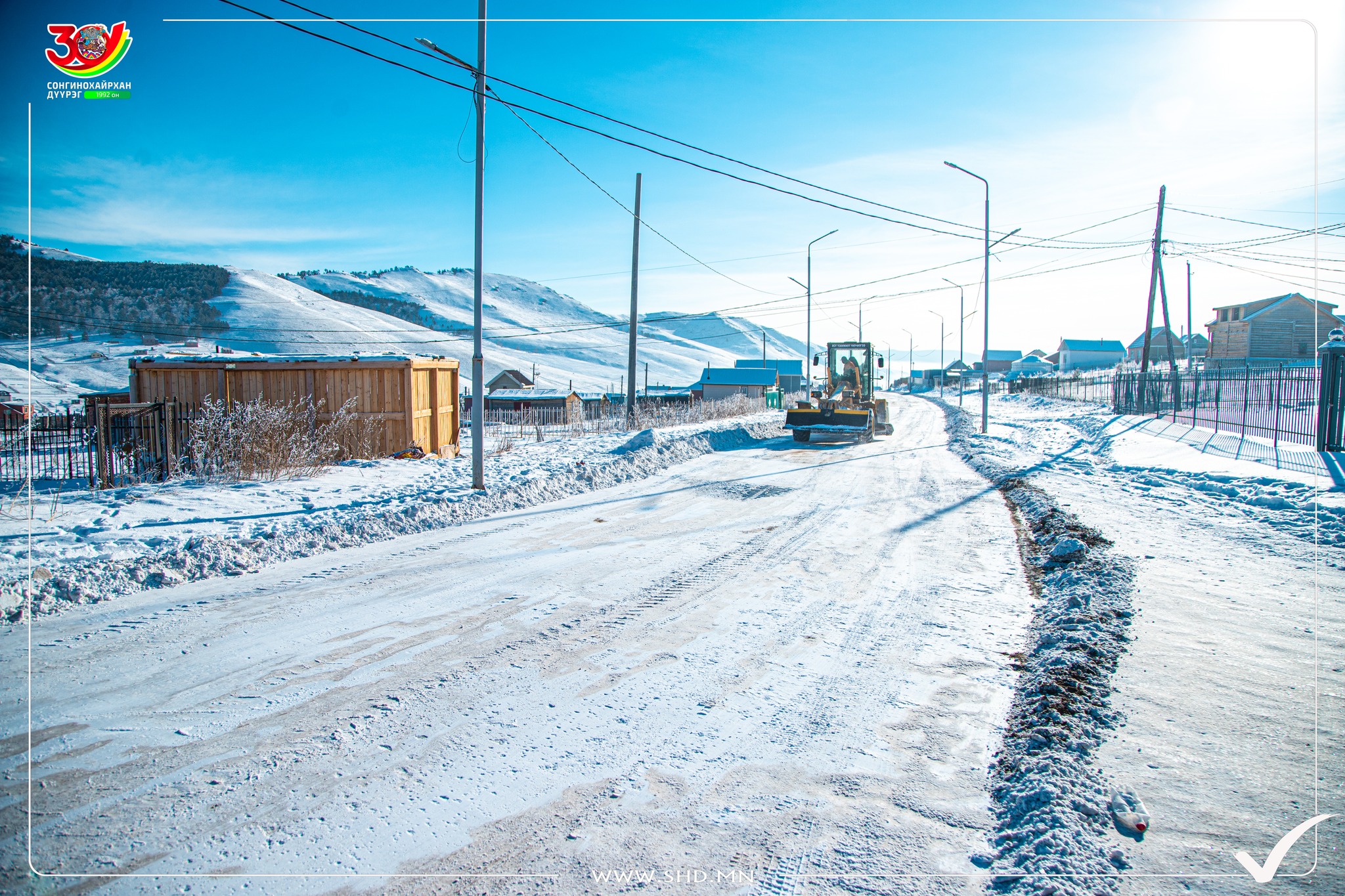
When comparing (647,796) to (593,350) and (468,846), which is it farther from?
(593,350)

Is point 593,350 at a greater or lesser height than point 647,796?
greater

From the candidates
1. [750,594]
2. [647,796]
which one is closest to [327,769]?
[647,796]

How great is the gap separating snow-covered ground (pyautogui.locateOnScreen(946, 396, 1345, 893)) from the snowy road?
1.86 ft

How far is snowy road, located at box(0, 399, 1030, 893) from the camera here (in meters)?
2.66

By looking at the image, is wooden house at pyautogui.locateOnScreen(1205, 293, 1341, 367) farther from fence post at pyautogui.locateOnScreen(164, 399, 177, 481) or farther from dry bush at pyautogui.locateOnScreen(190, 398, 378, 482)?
fence post at pyautogui.locateOnScreen(164, 399, 177, 481)

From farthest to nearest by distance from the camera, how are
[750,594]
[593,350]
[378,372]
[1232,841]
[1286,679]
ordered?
1. [593,350]
2. [378,372]
3. [750,594]
4. [1286,679]
5. [1232,841]

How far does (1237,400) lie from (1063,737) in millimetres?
28893

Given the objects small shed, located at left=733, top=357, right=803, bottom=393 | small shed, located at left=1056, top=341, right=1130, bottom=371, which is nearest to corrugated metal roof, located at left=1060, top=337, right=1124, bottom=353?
small shed, located at left=1056, top=341, right=1130, bottom=371

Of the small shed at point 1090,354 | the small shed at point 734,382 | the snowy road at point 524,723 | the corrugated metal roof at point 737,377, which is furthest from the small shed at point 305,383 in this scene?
the small shed at point 1090,354

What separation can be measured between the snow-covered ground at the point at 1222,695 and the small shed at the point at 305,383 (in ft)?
44.6

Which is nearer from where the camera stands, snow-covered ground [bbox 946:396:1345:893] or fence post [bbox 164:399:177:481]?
snow-covered ground [bbox 946:396:1345:893]

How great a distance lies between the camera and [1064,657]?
173 inches

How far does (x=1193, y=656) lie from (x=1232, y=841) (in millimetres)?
2284

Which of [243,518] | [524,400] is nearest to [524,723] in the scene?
Result: [243,518]
